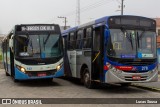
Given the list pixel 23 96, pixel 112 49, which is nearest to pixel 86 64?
pixel 112 49

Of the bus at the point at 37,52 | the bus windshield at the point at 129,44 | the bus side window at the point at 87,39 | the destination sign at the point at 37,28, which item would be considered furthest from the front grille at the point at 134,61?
the destination sign at the point at 37,28

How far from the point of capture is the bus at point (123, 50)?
14070 mm

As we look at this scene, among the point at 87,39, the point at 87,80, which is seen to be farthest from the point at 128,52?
the point at 87,80

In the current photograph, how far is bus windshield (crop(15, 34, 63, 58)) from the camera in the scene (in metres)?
17.1

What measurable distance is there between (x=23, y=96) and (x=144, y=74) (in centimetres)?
492

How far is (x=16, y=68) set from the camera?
17.0 metres

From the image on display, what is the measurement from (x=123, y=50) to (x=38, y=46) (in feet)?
15.9

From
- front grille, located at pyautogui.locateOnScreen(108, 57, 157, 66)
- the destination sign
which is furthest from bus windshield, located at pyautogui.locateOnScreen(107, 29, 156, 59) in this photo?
the destination sign

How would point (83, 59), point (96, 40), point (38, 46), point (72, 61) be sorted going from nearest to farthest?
point (96, 40) < point (83, 59) < point (38, 46) < point (72, 61)

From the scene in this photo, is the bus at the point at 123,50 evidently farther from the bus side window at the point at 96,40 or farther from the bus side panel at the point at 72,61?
the bus side panel at the point at 72,61

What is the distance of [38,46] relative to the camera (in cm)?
1722

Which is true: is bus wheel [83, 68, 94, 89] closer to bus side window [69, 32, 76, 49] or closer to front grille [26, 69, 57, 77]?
front grille [26, 69, 57, 77]

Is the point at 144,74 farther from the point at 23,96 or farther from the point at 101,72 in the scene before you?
the point at 23,96

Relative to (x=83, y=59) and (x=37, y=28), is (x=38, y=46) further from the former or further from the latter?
(x=83, y=59)
